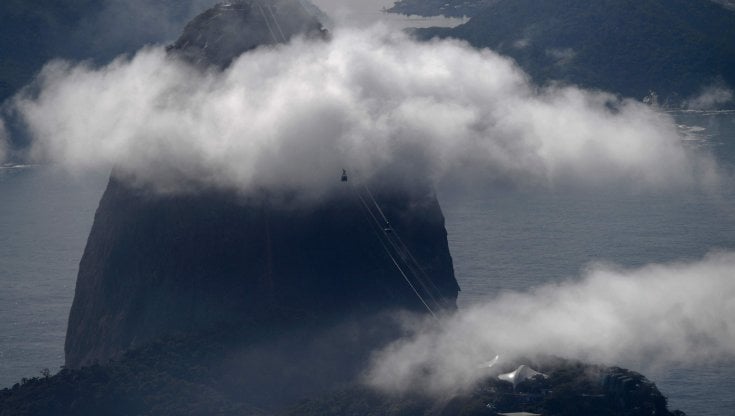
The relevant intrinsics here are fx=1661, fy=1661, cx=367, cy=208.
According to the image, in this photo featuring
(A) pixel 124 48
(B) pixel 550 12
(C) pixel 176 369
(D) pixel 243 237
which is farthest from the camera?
(B) pixel 550 12

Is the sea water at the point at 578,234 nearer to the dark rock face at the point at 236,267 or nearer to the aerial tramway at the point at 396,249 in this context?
the aerial tramway at the point at 396,249

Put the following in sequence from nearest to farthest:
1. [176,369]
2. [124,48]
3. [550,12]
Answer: [176,369], [124,48], [550,12]

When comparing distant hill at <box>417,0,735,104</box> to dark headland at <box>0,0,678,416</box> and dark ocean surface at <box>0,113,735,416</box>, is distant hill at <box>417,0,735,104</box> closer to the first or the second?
dark ocean surface at <box>0,113,735,416</box>

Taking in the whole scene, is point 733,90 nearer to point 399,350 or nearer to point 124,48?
point 124,48

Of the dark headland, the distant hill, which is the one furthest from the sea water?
the distant hill

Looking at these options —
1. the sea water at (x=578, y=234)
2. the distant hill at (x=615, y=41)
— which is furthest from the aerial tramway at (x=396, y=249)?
the distant hill at (x=615, y=41)

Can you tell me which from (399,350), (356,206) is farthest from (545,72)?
(399,350)
